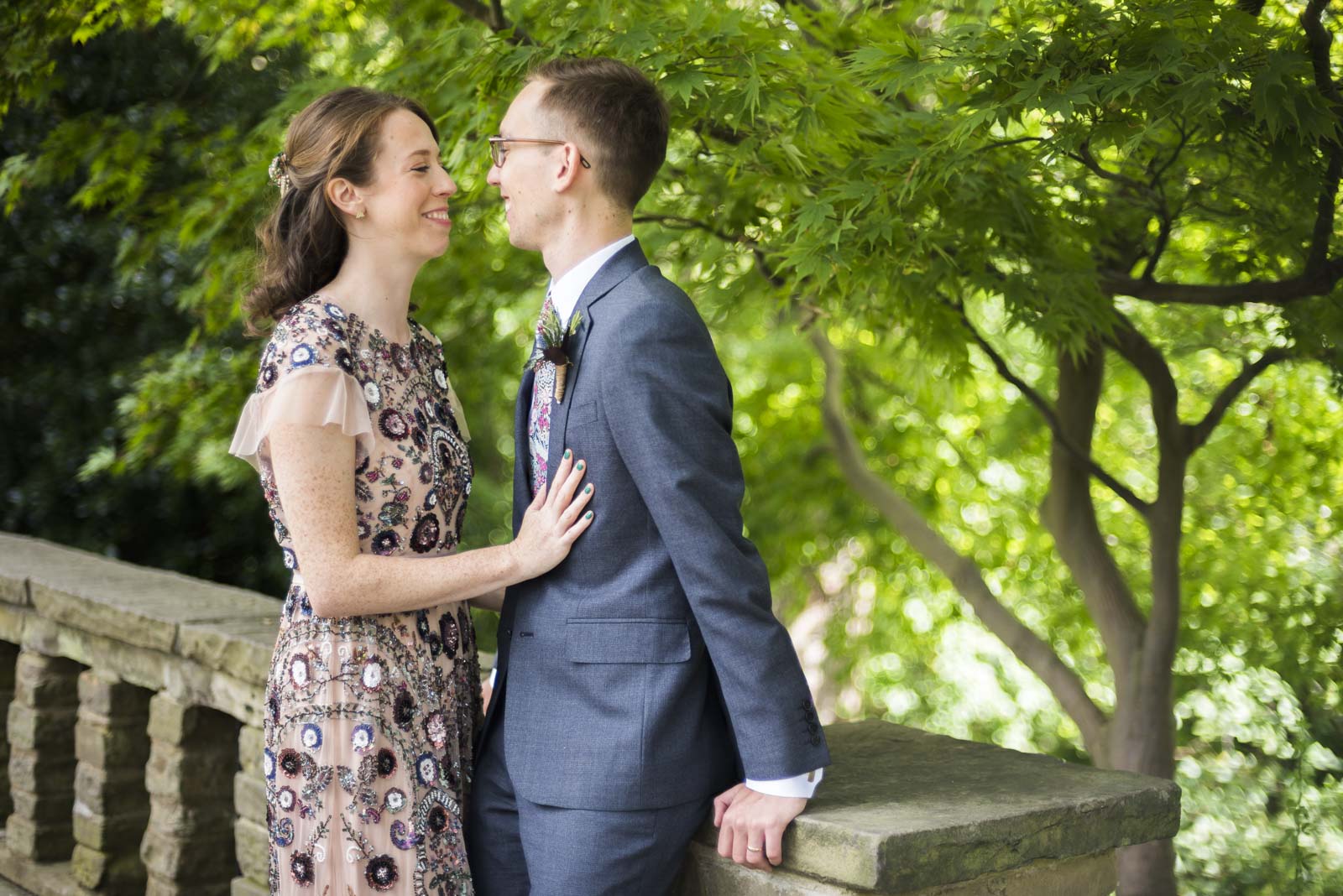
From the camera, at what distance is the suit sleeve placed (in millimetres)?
1697

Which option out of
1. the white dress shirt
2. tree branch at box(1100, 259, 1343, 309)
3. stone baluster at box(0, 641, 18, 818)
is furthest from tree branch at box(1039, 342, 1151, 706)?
stone baluster at box(0, 641, 18, 818)

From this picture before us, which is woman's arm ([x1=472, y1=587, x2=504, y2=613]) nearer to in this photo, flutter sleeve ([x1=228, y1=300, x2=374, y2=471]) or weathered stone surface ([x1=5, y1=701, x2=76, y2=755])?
flutter sleeve ([x1=228, y1=300, x2=374, y2=471])

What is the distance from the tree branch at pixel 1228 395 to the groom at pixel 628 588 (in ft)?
7.82

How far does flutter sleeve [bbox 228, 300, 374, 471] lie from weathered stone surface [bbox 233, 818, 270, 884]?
3.82ft

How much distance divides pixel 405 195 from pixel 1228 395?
273cm

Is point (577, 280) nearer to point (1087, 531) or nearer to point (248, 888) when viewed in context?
point (248, 888)

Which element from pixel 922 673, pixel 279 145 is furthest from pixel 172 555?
pixel 922 673

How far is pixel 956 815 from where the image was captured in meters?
1.77

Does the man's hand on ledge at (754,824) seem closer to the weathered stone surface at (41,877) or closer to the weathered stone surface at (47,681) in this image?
the weathered stone surface at (41,877)

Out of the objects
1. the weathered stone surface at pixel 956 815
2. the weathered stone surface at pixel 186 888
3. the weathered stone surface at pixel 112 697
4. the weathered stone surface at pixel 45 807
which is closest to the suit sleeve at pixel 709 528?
the weathered stone surface at pixel 956 815

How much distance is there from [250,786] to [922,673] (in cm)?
632

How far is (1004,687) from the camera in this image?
7703 mm

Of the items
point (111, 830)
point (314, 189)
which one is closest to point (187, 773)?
point (111, 830)

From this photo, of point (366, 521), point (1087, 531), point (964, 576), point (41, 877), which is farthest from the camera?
point (964, 576)
